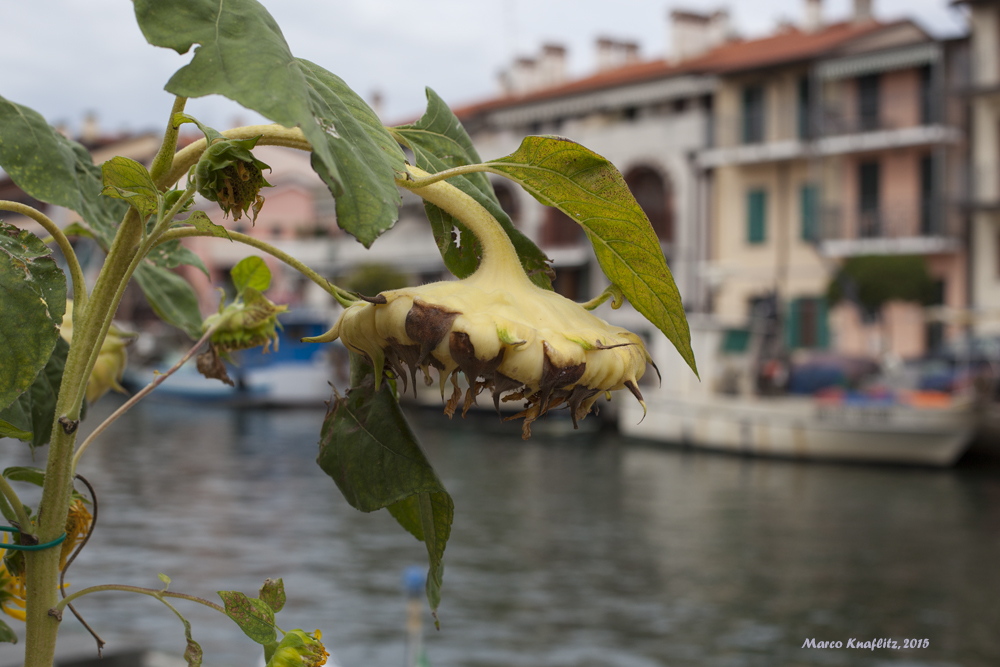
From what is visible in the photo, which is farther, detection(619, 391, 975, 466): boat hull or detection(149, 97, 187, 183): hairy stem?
detection(619, 391, 975, 466): boat hull

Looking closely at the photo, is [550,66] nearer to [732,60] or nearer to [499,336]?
[732,60]

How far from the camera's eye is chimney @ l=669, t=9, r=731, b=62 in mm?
23094

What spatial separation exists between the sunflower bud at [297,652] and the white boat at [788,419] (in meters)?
11.3

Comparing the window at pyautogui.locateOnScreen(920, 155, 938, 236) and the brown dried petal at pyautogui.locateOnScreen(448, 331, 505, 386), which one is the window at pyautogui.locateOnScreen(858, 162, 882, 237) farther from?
the brown dried petal at pyautogui.locateOnScreen(448, 331, 505, 386)

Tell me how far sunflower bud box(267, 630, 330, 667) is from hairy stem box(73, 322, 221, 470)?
0.17 metres

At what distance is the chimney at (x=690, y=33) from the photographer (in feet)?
75.8

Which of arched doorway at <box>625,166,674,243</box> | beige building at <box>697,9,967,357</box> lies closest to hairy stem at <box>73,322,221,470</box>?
beige building at <box>697,9,967,357</box>

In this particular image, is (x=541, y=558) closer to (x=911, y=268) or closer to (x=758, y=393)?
(x=758, y=393)

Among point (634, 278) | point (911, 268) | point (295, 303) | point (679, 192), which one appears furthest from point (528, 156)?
point (295, 303)

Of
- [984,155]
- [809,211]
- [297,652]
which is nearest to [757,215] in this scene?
[809,211]

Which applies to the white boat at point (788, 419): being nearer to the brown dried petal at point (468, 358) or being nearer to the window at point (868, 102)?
the window at point (868, 102)

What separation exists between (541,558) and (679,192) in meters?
14.2

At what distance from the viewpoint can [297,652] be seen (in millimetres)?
641

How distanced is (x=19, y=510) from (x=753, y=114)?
21.6m
